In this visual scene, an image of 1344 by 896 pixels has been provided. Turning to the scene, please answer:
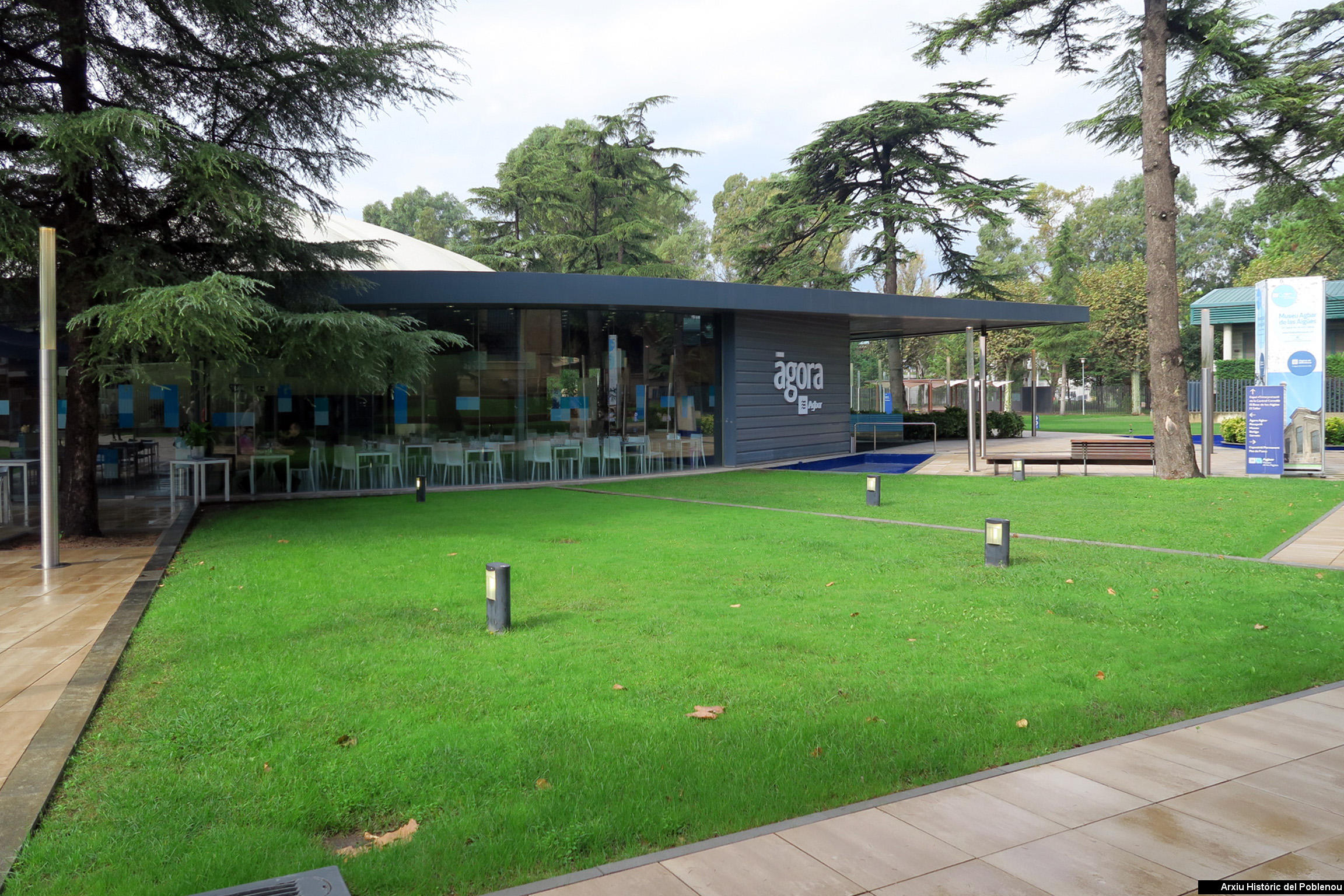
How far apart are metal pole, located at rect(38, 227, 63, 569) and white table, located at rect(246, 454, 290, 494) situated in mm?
7081

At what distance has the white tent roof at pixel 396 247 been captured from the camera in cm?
1847

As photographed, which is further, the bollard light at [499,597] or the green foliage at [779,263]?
the green foliage at [779,263]

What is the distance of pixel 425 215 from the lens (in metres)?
58.8

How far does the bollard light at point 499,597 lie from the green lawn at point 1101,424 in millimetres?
27427

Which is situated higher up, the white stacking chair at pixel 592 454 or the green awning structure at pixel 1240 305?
the green awning structure at pixel 1240 305

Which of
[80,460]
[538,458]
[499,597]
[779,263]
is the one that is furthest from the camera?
[779,263]

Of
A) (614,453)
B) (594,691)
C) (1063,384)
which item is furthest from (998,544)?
(1063,384)

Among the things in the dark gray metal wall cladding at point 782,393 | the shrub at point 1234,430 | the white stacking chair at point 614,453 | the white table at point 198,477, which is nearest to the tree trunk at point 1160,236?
the dark gray metal wall cladding at point 782,393

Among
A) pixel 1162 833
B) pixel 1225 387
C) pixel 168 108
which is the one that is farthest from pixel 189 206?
pixel 1225 387

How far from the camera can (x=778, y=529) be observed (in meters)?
10.6

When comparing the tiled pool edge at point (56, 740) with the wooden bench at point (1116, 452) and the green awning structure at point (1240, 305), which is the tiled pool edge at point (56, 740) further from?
the green awning structure at point (1240, 305)

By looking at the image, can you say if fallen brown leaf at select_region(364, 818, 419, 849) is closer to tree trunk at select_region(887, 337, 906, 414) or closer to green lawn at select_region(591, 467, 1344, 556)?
green lawn at select_region(591, 467, 1344, 556)

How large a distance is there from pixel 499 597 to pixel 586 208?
1206 inches

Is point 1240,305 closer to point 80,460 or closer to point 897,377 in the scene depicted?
point 897,377
